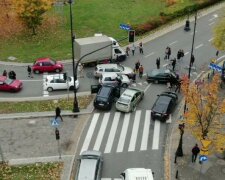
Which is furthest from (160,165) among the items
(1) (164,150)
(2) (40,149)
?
(2) (40,149)

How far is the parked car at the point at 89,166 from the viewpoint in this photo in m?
28.0

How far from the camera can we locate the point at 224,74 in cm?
4159

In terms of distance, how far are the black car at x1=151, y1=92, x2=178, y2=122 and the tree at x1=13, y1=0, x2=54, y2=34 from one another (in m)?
20.4

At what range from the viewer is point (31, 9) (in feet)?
164

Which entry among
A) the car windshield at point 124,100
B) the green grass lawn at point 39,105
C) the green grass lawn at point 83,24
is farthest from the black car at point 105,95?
the green grass lawn at point 83,24

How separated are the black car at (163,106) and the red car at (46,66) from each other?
11861 millimetres

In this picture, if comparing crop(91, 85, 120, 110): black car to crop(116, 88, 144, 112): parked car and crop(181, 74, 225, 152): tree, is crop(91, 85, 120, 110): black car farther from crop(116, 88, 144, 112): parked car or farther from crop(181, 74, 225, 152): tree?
crop(181, 74, 225, 152): tree

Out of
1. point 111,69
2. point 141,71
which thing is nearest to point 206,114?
point 141,71

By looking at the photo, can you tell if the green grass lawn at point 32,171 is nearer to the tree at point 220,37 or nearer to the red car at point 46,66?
the red car at point 46,66

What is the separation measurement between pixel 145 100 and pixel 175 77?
4130 millimetres

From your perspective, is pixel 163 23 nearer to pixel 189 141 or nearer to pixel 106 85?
pixel 106 85

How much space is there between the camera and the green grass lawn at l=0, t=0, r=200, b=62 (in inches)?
1923

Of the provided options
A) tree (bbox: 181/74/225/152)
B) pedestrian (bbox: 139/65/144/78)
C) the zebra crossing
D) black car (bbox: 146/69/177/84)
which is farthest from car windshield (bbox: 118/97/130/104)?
tree (bbox: 181/74/225/152)

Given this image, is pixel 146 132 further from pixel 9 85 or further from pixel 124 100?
pixel 9 85
